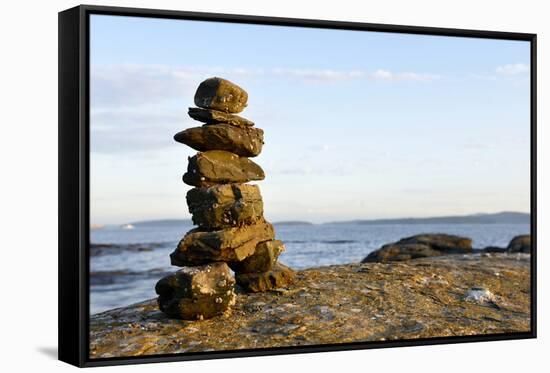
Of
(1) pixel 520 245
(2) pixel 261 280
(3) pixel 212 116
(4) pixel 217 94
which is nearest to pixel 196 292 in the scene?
(2) pixel 261 280

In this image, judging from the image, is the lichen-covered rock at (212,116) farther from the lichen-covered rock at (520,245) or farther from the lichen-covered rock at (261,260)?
the lichen-covered rock at (520,245)

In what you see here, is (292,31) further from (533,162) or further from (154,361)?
(154,361)

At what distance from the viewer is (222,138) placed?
1238cm

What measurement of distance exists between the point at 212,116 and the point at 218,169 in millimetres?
740

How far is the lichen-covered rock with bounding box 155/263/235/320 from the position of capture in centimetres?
1176

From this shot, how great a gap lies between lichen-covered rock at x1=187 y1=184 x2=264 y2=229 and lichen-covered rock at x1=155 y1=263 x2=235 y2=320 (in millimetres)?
633

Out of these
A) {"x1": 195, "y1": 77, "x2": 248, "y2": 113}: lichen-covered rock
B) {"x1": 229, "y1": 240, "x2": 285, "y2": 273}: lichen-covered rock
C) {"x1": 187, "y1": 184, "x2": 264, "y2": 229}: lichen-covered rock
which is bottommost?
{"x1": 229, "y1": 240, "x2": 285, "y2": 273}: lichen-covered rock

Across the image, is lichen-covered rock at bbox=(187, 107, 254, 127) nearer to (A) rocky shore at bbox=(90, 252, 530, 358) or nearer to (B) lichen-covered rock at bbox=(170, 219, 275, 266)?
(B) lichen-covered rock at bbox=(170, 219, 275, 266)

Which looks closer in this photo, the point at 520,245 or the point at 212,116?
the point at 212,116

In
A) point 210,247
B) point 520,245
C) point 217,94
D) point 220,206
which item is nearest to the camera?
point 210,247

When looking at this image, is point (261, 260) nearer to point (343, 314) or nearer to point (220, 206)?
point (220, 206)

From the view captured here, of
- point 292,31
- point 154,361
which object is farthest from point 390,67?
point 154,361

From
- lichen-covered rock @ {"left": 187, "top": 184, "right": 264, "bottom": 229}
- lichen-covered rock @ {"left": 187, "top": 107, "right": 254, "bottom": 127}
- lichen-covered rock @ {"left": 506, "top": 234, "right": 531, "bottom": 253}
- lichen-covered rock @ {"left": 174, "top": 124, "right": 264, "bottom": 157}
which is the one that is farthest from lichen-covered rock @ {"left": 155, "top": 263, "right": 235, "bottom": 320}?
lichen-covered rock @ {"left": 506, "top": 234, "right": 531, "bottom": 253}

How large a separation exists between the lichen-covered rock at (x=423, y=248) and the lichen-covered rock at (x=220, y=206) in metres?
11.4
